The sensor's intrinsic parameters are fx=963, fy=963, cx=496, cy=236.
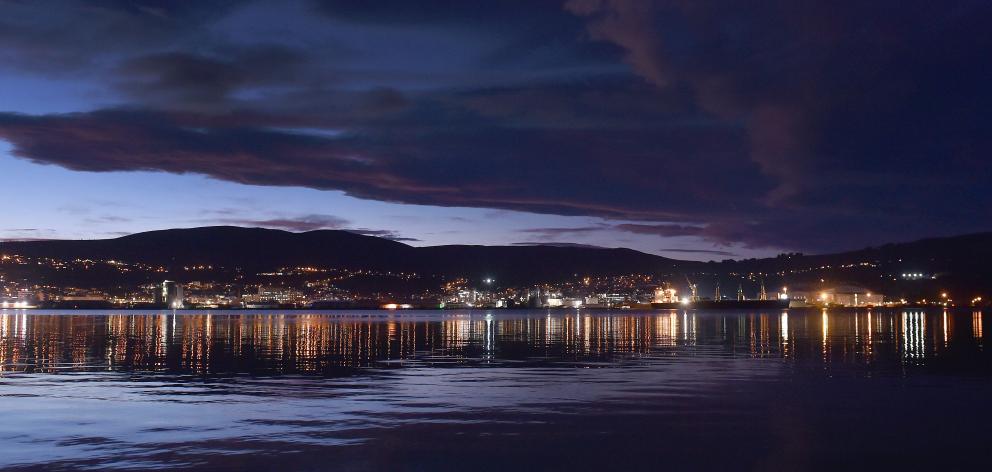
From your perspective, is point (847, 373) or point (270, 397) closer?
point (270, 397)

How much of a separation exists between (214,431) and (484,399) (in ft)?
24.4

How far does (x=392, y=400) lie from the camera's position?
23391 millimetres

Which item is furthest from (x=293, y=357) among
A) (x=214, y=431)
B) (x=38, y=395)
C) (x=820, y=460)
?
(x=820, y=460)

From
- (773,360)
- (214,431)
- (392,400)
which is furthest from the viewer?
(773,360)

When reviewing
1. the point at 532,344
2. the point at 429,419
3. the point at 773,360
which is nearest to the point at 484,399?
the point at 429,419

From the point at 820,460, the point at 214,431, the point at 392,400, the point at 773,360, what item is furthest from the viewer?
the point at 773,360

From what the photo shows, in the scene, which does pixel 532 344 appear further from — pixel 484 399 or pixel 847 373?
pixel 484 399

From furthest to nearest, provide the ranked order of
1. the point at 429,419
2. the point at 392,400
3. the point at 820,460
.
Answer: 1. the point at 392,400
2. the point at 429,419
3. the point at 820,460

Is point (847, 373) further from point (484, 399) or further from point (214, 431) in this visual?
point (214, 431)

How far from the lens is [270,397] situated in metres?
24.0

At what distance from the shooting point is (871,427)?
760 inches

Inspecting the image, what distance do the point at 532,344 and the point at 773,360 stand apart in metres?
17.6

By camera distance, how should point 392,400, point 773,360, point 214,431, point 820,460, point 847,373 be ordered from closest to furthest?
1. point 820,460
2. point 214,431
3. point 392,400
4. point 847,373
5. point 773,360

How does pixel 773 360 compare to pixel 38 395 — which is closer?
pixel 38 395
